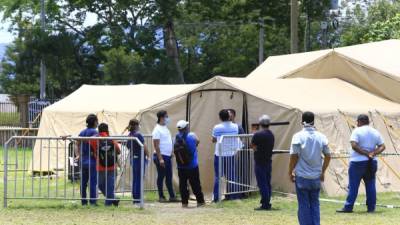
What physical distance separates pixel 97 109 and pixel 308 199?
1154 centimetres

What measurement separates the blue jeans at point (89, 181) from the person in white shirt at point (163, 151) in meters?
1.56

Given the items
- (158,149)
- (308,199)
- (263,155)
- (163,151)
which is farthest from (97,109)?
(308,199)

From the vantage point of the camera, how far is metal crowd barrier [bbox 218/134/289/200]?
15608 mm

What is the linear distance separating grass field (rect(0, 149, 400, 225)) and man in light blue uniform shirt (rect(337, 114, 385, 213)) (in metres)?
0.28

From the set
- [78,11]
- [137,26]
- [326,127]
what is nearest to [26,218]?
[326,127]

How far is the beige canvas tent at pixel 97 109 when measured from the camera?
2072 centimetres

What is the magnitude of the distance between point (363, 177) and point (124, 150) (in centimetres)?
481

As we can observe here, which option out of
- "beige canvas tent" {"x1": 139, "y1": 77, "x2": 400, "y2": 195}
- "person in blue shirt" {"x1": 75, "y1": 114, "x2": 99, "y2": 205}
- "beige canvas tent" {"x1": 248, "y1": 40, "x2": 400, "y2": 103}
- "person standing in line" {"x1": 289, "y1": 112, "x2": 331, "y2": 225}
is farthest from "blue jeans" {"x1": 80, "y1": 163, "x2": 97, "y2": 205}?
"beige canvas tent" {"x1": 248, "y1": 40, "x2": 400, "y2": 103}

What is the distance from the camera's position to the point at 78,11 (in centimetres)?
4281

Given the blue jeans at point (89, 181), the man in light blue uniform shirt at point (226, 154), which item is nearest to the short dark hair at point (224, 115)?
the man in light blue uniform shirt at point (226, 154)

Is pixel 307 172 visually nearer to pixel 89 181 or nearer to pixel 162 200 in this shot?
pixel 89 181

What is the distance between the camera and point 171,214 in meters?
13.8

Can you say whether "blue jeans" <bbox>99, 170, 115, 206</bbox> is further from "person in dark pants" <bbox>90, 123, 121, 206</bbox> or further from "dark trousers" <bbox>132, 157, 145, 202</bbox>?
"dark trousers" <bbox>132, 157, 145, 202</bbox>

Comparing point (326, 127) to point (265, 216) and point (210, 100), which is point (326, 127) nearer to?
point (210, 100)
